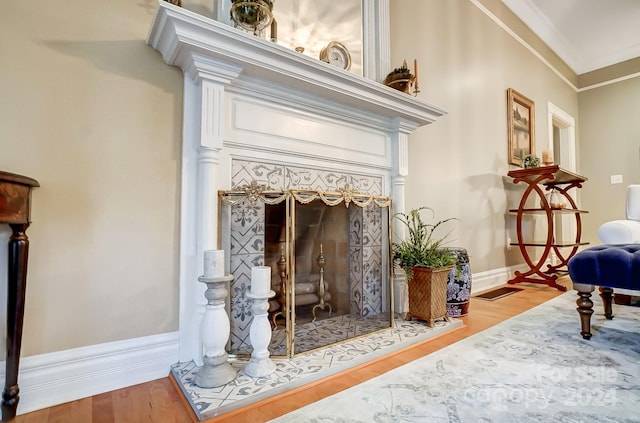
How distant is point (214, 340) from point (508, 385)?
45.3 inches

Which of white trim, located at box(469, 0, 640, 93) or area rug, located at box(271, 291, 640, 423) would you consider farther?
white trim, located at box(469, 0, 640, 93)

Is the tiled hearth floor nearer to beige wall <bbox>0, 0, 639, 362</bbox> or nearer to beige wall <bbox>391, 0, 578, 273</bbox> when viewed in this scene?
beige wall <bbox>0, 0, 639, 362</bbox>

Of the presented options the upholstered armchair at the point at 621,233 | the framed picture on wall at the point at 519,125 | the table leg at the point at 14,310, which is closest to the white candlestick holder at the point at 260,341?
the table leg at the point at 14,310

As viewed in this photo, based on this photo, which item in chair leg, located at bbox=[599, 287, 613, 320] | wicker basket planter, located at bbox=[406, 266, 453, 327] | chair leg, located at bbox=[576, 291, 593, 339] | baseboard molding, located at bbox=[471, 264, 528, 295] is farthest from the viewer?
baseboard molding, located at bbox=[471, 264, 528, 295]

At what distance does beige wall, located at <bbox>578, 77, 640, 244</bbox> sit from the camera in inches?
183

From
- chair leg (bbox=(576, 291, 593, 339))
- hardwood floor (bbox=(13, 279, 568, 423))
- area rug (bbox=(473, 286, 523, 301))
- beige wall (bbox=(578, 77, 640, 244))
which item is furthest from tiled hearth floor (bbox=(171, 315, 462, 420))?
beige wall (bbox=(578, 77, 640, 244))

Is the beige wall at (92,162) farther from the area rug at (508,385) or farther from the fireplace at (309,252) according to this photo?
the area rug at (508,385)

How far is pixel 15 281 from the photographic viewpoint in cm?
97

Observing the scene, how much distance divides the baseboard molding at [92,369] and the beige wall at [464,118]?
1898mm

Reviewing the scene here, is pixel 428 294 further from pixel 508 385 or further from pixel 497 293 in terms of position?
pixel 497 293

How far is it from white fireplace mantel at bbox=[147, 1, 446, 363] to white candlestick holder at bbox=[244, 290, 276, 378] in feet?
0.90

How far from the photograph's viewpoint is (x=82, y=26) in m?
1.25

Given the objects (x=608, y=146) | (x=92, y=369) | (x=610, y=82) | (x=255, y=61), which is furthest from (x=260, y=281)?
(x=610, y=82)

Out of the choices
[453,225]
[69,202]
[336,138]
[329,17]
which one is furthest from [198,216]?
[453,225]
